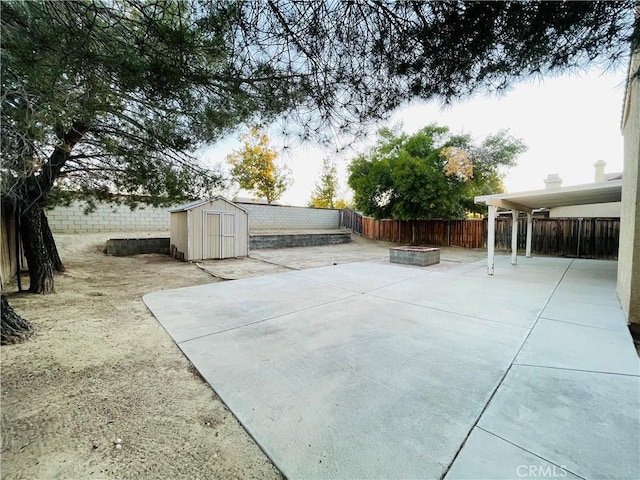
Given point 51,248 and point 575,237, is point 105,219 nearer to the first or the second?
point 51,248

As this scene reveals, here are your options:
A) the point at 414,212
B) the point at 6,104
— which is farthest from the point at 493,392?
the point at 414,212

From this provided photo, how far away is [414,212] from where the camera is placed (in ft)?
43.5

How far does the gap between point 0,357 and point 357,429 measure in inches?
133

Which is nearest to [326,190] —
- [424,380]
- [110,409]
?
[424,380]

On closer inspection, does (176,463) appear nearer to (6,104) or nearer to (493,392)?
(493,392)

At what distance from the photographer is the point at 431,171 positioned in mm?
12203

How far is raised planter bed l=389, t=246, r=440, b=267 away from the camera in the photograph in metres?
8.29

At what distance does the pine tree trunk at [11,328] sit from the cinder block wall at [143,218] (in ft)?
11.3

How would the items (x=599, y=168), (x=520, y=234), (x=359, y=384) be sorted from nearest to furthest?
(x=359, y=384), (x=520, y=234), (x=599, y=168)

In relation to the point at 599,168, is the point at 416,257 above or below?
below

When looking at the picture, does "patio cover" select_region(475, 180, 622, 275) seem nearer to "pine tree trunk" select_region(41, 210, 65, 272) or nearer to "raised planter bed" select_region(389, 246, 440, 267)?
"raised planter bed" select_region(389, 246, 440, 267)

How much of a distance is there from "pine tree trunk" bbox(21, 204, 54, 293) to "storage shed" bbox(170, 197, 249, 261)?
13.3 feet

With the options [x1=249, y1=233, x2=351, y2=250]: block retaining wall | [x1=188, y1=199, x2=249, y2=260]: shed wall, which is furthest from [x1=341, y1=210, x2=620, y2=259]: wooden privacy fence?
[x1=188, y1=199, x2=249, y2=260]: shed wall

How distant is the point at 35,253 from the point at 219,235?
5.13 m
